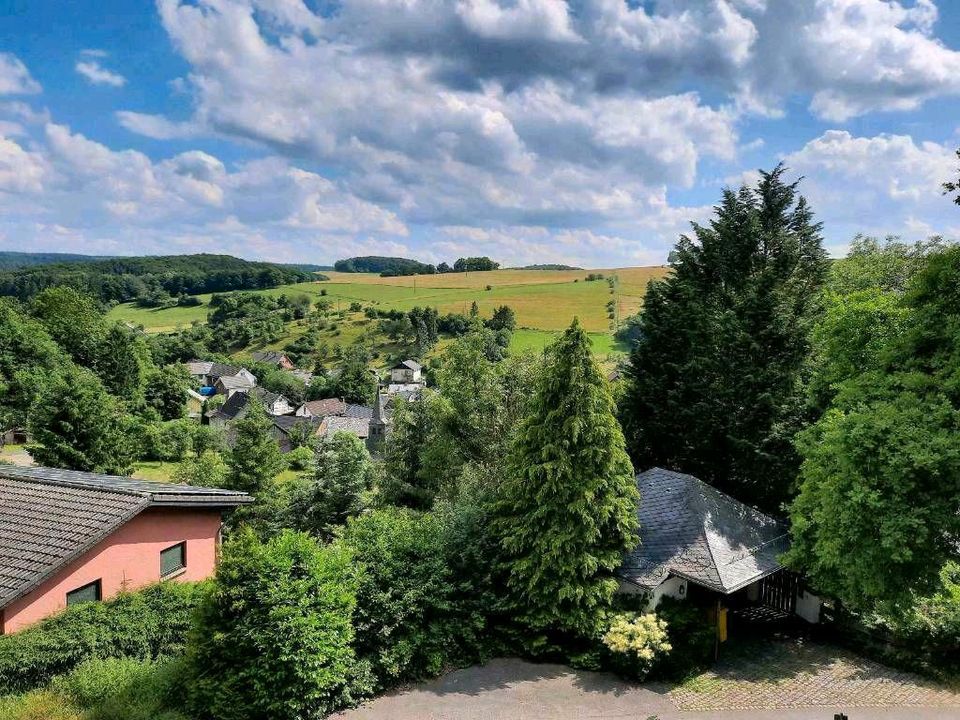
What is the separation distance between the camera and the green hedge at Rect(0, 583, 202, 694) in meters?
10.9

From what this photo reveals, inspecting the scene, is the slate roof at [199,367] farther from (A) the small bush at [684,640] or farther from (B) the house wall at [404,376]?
(A) the small bush at [684,640]

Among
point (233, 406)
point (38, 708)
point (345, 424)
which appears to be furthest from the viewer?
point (233, 406)

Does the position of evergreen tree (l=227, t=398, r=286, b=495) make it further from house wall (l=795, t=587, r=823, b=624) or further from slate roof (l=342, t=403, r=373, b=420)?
slate roof (l=342, t=403, r=373, b=420)

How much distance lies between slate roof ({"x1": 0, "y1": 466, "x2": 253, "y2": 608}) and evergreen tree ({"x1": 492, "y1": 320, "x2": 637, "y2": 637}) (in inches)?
335

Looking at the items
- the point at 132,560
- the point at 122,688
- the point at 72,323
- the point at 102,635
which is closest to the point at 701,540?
the point at 122,688

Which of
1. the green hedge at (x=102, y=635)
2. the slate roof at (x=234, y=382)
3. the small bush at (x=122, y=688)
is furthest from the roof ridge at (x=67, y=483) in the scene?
the slate roof at (x=234, y=382)

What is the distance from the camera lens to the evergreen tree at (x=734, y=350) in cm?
1933

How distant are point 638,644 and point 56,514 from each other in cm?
1378

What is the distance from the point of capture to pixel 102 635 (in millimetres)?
11961

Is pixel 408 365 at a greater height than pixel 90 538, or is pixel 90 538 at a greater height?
pixel 90 538

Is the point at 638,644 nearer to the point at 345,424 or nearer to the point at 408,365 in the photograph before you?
the point at 345,424

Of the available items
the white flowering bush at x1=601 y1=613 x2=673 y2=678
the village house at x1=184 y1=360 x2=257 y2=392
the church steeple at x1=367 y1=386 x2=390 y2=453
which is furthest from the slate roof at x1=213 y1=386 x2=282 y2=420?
the white flowering bush at x1=601 y1=613 x2=673 y2=678

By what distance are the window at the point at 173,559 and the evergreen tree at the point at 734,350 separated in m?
16.8

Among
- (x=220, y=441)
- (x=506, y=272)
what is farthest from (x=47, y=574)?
(x=506, y=272)
